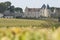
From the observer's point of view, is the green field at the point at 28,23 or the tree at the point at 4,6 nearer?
the green field at the point at 28,23

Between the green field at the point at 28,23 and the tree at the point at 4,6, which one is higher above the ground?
the green field at the point at 28,23

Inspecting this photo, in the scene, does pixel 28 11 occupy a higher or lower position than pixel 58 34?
lower

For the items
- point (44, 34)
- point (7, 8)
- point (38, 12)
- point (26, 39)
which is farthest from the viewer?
point (38, 12)

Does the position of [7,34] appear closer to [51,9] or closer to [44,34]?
[44,34]

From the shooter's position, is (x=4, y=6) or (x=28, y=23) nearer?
(x=28, y=23)

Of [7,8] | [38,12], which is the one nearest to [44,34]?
[7,8]

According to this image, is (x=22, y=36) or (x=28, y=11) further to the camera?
(x=28, y=11)

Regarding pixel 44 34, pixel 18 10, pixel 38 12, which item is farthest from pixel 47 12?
pixel 44 34

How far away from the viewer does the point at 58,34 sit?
205 centimetres

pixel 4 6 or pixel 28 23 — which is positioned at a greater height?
pixel 28 23

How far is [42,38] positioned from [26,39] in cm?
15

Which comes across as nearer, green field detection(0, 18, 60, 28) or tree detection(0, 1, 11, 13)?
green field detection(0, 18, 60, 28)

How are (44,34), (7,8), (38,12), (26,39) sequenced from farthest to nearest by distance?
(38,12) → (7,8) → (44,34) → (26,39)

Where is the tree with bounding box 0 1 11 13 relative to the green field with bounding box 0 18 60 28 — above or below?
below
